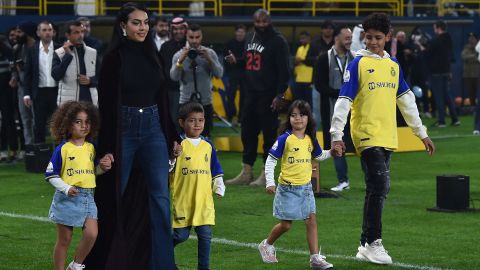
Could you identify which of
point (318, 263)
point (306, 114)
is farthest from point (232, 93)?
point (318, 263)

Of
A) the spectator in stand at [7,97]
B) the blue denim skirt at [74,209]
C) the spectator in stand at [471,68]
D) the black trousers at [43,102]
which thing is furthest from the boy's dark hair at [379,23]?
the spectator in stand at [471,68]

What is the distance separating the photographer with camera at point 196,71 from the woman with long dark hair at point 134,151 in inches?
306

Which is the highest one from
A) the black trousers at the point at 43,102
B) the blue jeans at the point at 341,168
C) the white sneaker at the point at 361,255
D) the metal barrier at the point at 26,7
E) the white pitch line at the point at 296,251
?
the metal barrier at the point at 26,7

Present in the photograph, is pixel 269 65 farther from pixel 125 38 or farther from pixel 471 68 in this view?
pixel 471 68

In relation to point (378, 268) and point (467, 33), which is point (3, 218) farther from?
point (467, 33)

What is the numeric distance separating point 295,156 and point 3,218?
13.9 feet

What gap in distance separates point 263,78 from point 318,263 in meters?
6.24

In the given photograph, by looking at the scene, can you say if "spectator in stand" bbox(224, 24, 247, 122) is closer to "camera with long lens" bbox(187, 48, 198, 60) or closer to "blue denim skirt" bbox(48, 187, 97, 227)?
"camera with long lens" bbox(187, 48, 198, 60)

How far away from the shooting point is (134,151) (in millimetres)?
9133

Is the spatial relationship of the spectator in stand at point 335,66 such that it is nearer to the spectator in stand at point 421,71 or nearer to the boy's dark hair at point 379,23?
the boy's dark hair at point 379,23

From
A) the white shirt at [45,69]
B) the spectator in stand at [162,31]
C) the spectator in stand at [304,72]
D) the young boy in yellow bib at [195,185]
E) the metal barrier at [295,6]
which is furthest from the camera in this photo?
the metal barrier at [295,6]

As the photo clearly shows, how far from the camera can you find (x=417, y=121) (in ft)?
35.4

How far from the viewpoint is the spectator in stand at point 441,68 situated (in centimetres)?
2676

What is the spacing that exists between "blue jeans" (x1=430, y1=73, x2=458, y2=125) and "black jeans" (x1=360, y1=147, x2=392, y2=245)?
53.7ft
